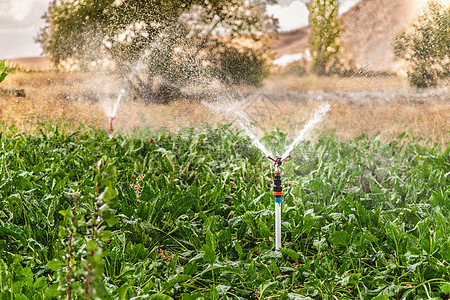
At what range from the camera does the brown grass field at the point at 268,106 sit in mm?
6238

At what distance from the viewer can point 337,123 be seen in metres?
6.50

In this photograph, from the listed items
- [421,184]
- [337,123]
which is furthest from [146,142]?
[337,123]

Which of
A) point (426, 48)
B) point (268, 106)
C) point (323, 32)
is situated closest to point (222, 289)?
point (323, 32)

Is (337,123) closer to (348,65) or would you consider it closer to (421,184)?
(348,65)

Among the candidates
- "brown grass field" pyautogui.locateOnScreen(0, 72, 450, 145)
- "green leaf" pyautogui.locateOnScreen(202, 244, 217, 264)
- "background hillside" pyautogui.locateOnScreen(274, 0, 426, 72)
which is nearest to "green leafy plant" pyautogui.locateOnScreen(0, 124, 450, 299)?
"green leaf" pyautogui.locateOnScreen(202, 244, 217, 264)

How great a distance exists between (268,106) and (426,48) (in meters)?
2.61

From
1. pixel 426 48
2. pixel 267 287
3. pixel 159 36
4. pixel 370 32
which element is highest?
pixel 159 36

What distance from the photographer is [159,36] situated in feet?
27.8

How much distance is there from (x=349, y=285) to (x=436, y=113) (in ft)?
18.4

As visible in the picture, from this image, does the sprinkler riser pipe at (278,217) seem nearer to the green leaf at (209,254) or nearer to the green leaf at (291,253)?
the green leaf at (291,253)

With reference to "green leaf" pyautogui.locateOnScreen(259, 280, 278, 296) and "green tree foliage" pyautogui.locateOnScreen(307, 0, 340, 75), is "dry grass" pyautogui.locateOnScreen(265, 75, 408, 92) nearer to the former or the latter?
"green tree foliage" pyautogui.locateOnScreen(307, 0, 340, 75)

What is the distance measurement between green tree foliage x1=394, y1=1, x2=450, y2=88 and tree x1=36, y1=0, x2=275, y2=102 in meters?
2.42

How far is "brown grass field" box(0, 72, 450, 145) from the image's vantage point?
6.24 m

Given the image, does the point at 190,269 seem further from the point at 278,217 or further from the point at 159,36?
the point at 159,36
